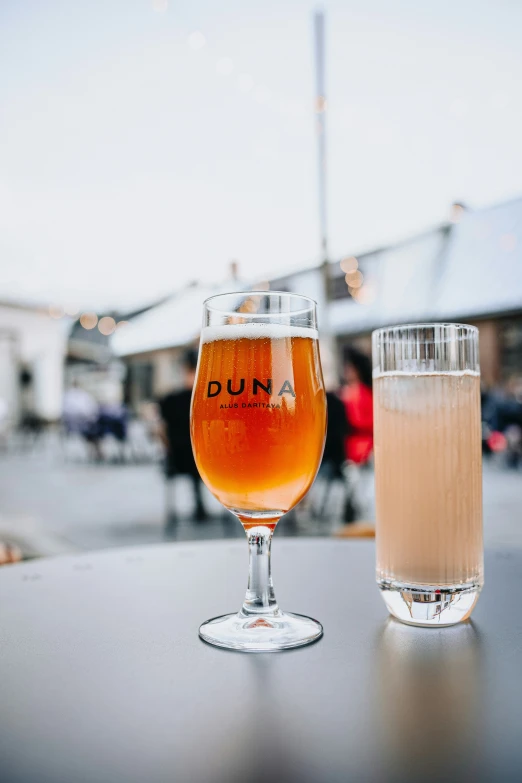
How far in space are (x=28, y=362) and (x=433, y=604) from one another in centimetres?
1704

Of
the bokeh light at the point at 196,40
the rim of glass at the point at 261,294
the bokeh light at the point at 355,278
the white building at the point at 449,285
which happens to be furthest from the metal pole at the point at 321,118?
the rim of glass at the point at 261,294

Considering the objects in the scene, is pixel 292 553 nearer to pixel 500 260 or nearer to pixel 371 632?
pixel 371 632

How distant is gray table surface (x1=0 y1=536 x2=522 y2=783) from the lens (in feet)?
0.97

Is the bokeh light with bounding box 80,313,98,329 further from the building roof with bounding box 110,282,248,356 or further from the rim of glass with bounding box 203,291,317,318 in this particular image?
the rim of glass with bounding box 203,291,317,318

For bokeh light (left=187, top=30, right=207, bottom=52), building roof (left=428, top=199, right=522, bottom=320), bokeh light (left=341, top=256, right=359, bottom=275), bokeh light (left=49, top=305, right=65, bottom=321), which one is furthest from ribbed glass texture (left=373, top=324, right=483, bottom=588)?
bokeh light (left=49, top=305, right=65, bottom=321)

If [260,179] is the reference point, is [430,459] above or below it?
below

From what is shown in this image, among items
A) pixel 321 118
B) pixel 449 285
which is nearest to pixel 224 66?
pixel 321 118

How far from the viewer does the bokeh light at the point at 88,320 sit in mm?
14941

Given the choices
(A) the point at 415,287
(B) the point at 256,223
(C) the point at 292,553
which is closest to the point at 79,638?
(C) the point at 292,553

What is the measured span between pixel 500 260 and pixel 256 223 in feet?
13.7

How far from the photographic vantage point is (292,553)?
0.81m

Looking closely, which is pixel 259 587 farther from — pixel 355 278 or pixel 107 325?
pixel 107 325

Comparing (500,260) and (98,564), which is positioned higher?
(500,260)

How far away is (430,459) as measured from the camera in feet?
1.78
